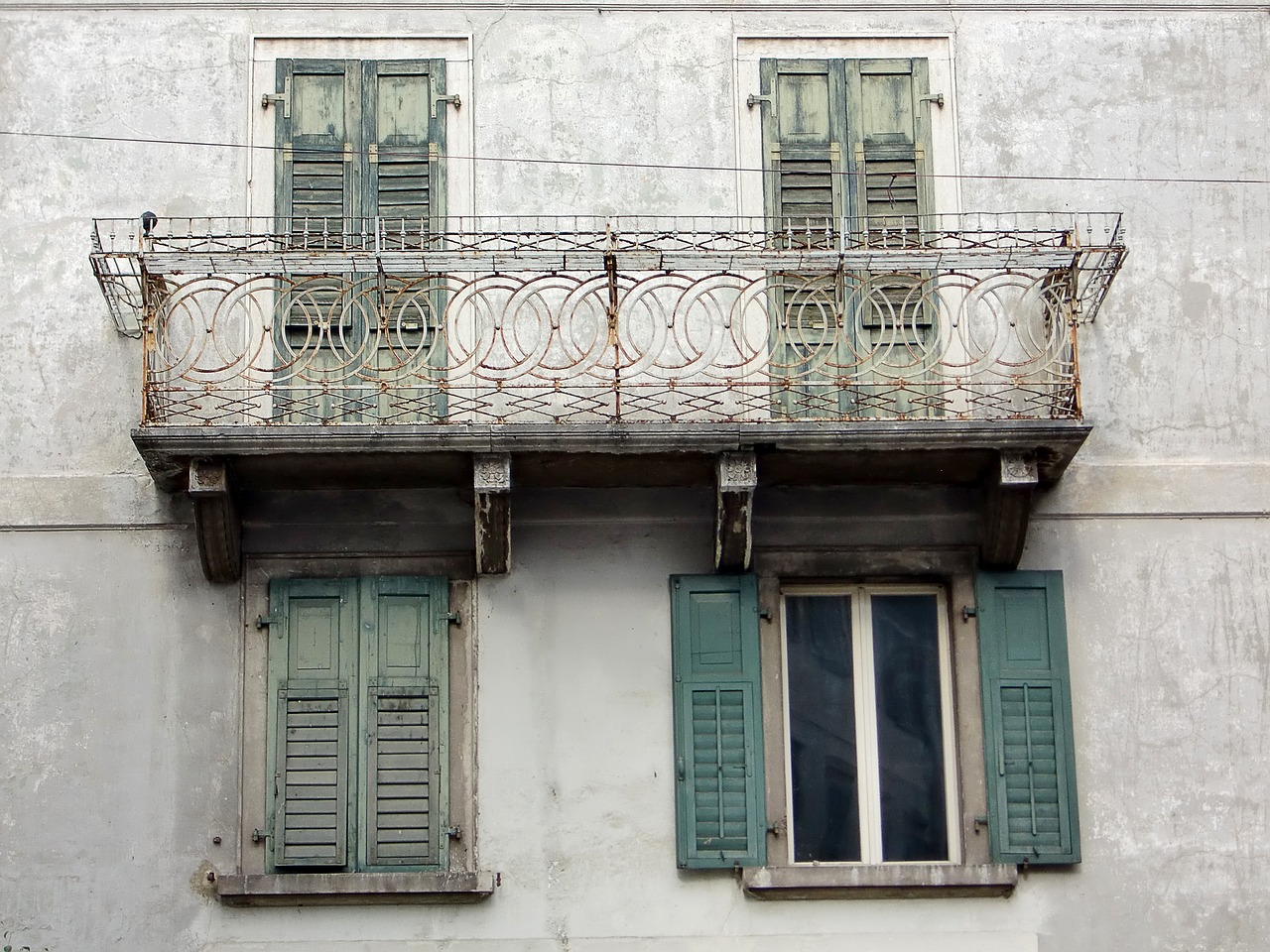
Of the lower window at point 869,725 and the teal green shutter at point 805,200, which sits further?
the teal green shutter at point 805,200

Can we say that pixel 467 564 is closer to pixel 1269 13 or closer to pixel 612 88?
pixel 612 88

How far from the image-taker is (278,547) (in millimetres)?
12688

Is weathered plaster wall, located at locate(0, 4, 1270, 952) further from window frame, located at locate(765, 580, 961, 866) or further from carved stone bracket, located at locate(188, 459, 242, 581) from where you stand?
window frame, located at locate(765, 580, 961, 866)

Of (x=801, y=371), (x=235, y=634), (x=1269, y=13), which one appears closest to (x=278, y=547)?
(x=235, y=634)

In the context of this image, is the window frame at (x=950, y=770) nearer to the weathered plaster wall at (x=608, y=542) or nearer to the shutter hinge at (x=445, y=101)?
the weathered plaster wall at (x=608, y=542)

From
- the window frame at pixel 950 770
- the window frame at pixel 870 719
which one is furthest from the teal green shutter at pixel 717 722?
the window frame at pixel 870 719

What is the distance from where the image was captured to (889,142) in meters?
13.4

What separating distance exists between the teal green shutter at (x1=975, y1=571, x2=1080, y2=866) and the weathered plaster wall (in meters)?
0.15

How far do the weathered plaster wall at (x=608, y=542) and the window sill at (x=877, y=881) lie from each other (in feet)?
0.32

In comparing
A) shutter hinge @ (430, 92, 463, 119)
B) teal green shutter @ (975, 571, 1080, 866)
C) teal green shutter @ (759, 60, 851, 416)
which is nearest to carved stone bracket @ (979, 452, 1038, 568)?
teal green shutter @ (975, 571, 1080, 866)

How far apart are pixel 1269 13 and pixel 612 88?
3822 mm

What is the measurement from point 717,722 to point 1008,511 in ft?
6.22

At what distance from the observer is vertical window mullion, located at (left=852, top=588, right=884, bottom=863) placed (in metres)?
12.5

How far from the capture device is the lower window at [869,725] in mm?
12477
